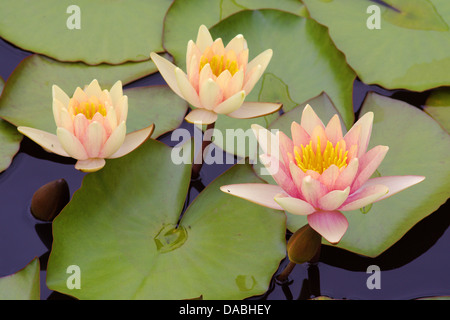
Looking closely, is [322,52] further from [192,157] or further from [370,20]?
[192,157]

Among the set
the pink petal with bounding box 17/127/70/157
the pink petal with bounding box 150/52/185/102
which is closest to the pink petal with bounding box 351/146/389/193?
the pink petal with bounding box 150/52/185/102

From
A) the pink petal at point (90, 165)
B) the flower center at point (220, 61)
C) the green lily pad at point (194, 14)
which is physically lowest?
the pink petal at point (90, 165)

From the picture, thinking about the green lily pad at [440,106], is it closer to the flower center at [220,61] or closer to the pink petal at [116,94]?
the flower center at [220,61]

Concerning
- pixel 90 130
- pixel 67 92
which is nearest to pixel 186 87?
pixel 90 130

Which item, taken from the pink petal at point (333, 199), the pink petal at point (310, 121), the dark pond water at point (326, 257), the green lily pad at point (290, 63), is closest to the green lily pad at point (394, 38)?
the green lily pad at point (290, 63)

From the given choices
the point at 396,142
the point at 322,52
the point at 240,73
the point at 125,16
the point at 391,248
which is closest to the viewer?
the point at 240,73
